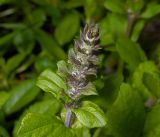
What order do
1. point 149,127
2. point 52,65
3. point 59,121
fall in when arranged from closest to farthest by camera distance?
point 59,121 < point 149,127 < point 52,65

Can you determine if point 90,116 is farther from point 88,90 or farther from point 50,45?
point 50,45

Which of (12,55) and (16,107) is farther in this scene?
(12,55)

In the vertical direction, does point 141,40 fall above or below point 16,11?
below

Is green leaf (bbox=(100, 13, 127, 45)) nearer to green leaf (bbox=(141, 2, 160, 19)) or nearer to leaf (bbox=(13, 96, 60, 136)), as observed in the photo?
green leaf (bbox=(141, 2, 160, 19))

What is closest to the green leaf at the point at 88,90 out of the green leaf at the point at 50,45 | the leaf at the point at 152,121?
the leaf at the point at 152,121

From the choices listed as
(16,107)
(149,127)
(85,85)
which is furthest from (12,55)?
(85,85)

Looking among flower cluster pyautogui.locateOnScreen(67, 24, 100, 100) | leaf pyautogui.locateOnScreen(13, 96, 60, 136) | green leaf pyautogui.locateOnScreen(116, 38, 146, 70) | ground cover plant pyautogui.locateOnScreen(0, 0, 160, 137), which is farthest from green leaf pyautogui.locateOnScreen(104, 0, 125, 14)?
flower cluster pyautogui.locateOnScreen(67, 24, 100, 100)

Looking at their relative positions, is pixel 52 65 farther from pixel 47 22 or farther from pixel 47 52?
pixel 47 22
